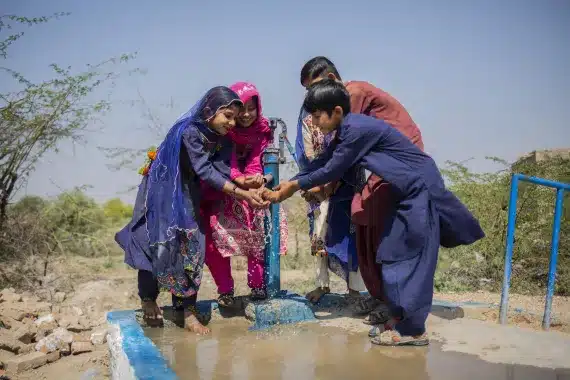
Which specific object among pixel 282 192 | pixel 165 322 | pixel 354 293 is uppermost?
pixel 282 192

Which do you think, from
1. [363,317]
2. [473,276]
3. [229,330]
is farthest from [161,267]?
[473,276]

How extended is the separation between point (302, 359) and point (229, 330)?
980mm

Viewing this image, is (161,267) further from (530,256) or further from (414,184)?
(530,256)

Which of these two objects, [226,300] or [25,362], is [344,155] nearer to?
[226,300]

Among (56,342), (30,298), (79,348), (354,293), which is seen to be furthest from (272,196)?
(30,298)

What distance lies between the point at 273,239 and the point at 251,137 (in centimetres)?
84

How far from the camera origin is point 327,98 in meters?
3.53

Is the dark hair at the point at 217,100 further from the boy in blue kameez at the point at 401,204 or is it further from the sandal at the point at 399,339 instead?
the sandal at the point at 399,339

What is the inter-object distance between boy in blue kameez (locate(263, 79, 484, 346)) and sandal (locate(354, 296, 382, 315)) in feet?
2.08

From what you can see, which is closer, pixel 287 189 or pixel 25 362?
pixel 287 189

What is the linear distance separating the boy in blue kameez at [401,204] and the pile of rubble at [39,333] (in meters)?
2.91

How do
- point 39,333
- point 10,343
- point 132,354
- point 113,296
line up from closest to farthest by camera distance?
point 132,354 → point 10,343 → point 39,333 → point 113,296

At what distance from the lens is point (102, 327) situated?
18.7 feet

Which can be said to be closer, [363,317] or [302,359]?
[302,359]
